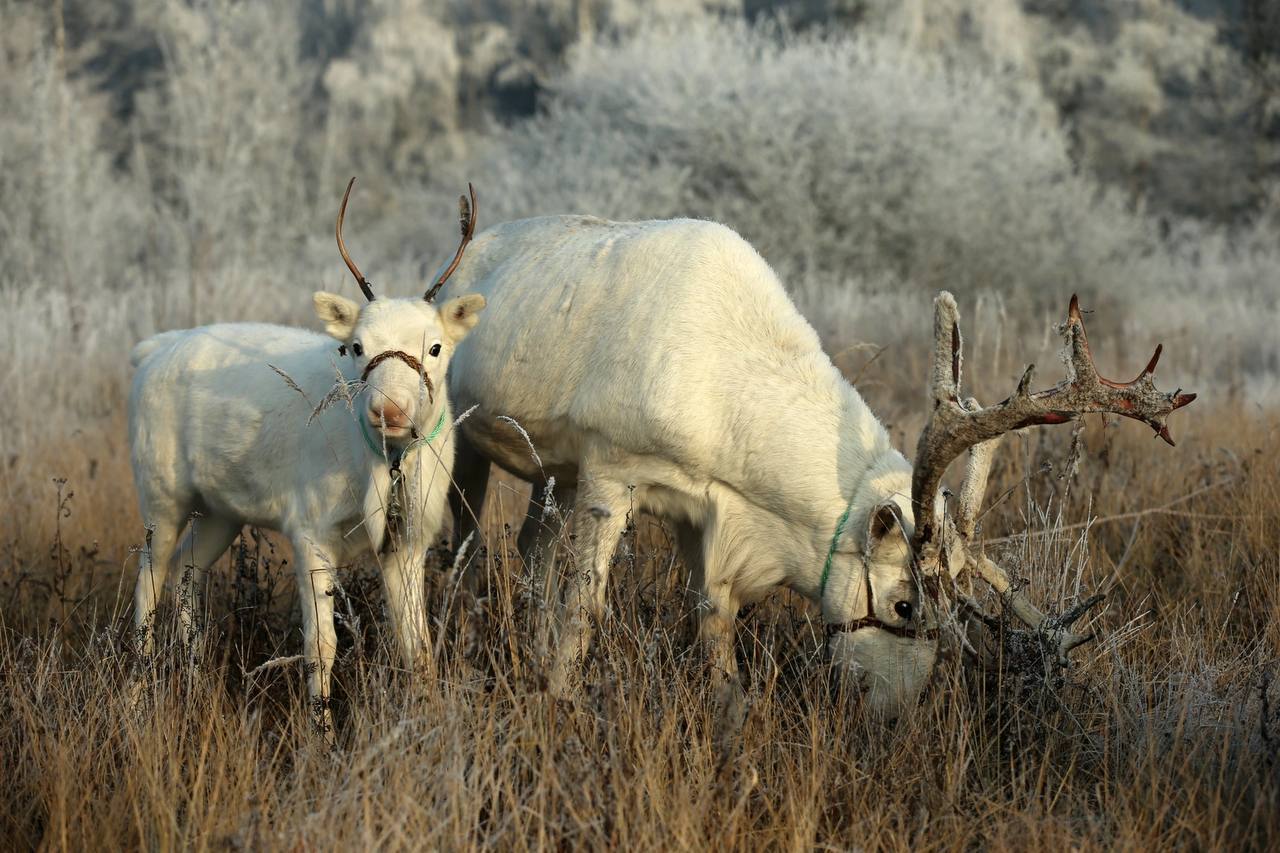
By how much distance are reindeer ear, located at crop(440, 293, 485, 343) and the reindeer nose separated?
1.88 ft

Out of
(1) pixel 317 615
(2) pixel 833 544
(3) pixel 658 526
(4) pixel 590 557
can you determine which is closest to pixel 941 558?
(2) pixel 833 544

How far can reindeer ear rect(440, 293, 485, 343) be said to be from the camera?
4.48 metres

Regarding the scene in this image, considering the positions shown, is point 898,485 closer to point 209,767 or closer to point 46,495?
point 209,767

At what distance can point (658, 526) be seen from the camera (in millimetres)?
5922

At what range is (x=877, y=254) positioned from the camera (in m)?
16.8

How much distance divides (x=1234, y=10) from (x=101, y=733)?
37.7 m

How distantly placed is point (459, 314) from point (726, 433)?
1.06 meters

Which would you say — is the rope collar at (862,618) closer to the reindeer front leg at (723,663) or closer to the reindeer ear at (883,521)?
the reindeer ear at (883,521)

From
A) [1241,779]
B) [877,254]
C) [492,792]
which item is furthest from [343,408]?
[877,254]

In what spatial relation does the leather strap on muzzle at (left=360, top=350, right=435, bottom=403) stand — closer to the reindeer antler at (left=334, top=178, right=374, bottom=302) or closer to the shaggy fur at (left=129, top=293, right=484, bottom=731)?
the shaggy fur at (left=129, top=293, right=484, bottom=731)

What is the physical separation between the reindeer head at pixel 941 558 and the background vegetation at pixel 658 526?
0.14m

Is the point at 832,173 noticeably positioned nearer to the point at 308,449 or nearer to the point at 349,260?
the point at 308,449

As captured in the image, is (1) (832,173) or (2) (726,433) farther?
(1) (832,173)

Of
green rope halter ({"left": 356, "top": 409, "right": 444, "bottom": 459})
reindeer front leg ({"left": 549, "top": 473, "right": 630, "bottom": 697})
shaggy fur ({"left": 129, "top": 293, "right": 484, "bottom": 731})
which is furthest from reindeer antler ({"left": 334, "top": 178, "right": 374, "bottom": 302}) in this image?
reindeer front leg ({"left": 549, "top": 473, "right": 630, "bottom": 697})
